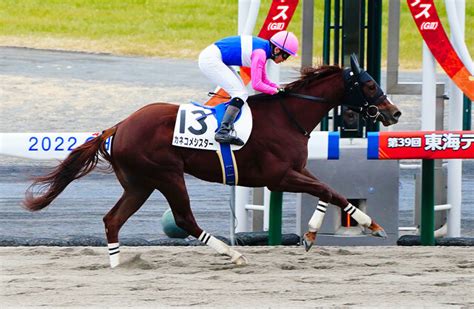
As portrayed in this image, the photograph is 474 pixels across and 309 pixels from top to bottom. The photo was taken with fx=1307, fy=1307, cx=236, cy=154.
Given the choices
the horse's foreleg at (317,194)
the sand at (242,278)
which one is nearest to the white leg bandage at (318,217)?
the horse's foreleg at (317,194)

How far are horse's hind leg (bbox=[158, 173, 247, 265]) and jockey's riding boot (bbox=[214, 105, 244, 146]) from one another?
42cm

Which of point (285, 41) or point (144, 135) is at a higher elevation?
point (285, 41)

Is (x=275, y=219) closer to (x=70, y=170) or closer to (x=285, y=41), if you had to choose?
(x=285, y=41)

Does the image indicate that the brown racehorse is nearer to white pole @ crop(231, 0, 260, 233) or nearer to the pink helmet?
the pink helmet

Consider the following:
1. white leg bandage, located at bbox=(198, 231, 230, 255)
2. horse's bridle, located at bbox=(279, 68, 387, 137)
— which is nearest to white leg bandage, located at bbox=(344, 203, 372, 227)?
horse's bridle, located at bbox=(279, 68, 387, 137)

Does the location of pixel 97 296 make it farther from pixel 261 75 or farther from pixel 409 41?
pixel 409 41

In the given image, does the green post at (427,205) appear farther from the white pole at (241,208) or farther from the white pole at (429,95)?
the white pole at (241,208)

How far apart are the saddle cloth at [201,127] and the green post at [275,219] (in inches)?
52.6

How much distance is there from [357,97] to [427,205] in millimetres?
1500

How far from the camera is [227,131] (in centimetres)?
948

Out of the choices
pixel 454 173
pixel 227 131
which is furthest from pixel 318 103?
pixel 454 173

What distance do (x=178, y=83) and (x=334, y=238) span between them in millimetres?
11198

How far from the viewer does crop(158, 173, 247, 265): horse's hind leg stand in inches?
377

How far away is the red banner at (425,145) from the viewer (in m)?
10.5
